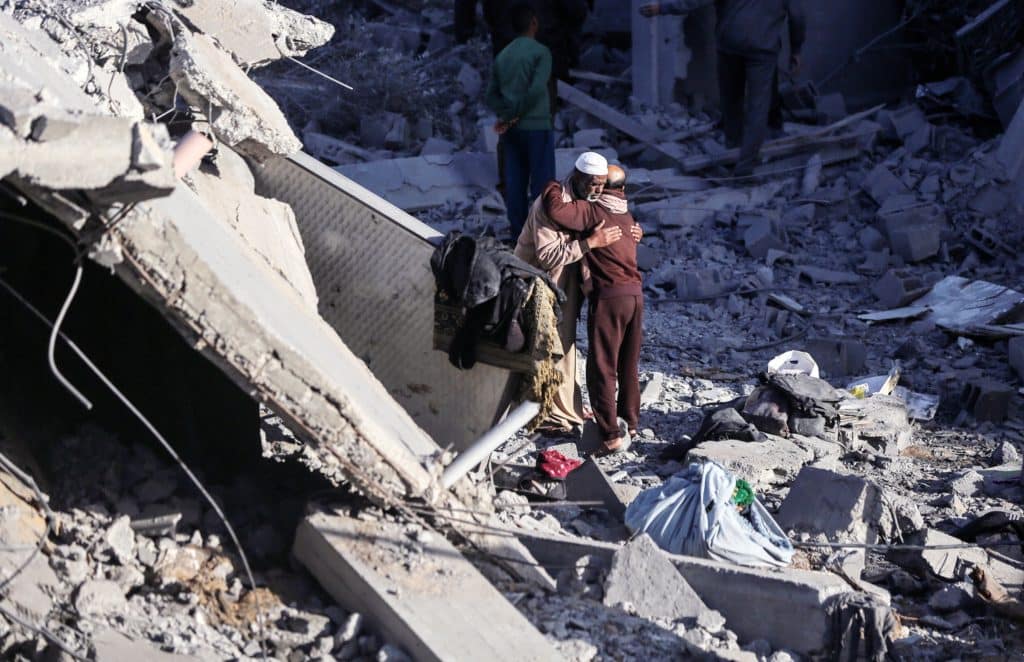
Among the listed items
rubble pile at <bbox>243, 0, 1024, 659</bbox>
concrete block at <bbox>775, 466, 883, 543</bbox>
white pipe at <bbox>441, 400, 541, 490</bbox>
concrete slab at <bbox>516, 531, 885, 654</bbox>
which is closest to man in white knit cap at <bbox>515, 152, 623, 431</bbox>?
rubble pile at <bbox>243, 0, 1024, 659</bbox>

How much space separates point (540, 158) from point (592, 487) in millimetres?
4220

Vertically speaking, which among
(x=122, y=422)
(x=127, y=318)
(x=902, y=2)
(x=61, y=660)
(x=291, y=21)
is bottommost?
(x=61, y=660)

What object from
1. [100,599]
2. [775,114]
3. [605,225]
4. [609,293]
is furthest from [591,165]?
[775,114]

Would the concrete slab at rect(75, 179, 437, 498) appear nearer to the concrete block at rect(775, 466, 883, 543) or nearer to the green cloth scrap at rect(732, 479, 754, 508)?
the green cloth scrap at rect(732, 479, 754, 508)

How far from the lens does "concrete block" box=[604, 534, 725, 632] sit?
209 inches

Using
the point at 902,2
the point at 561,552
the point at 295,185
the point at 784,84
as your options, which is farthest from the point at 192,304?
the point at 902,2

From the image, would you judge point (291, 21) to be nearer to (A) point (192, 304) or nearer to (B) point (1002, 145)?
(A) point (192, 304)

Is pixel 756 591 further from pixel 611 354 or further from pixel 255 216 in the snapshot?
pixel 255 216

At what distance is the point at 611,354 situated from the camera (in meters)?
7.38

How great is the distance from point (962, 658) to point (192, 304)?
341 centimetres

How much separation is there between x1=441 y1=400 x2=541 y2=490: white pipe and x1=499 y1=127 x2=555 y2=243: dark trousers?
13.8 feet

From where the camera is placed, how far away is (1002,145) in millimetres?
12469

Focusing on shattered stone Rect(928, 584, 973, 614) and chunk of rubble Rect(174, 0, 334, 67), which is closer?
shattered stone Rect(928, 584, 973, 614)

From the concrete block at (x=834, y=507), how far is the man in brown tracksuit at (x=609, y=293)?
1277 mm
